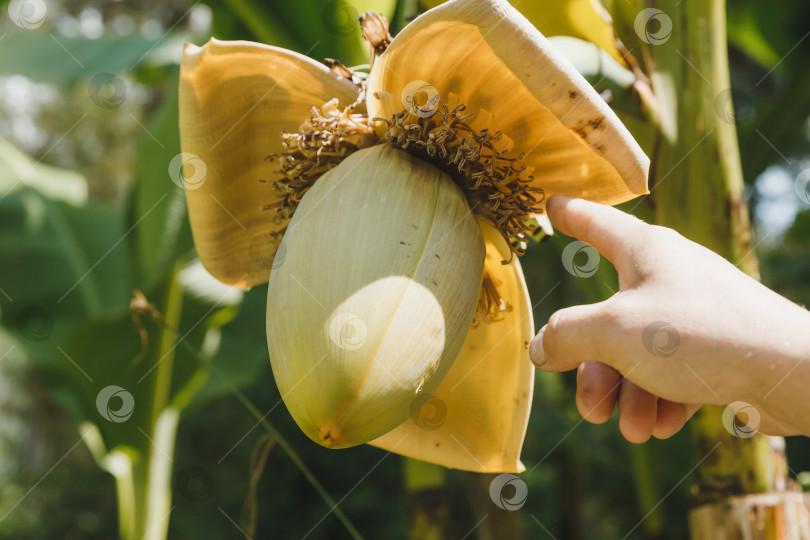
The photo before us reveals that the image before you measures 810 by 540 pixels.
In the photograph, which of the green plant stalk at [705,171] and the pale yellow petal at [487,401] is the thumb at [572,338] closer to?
the pale yellow petal at [487,401]

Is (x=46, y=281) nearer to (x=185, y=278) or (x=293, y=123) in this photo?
(x=185, y=278)

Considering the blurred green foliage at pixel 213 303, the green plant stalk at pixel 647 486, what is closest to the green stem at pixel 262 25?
the blurred green foliage at pixel 213 303

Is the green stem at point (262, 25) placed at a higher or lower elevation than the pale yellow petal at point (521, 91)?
lower

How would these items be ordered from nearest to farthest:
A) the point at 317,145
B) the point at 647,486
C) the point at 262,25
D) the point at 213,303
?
the point at 317,145 < the point at 262,25 < the point at 213,303 < the point at 647,486

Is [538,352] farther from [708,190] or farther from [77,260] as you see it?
[77,260]

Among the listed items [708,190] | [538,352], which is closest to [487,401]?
[538,352]

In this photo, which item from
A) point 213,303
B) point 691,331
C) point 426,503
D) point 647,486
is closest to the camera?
point 691,331
